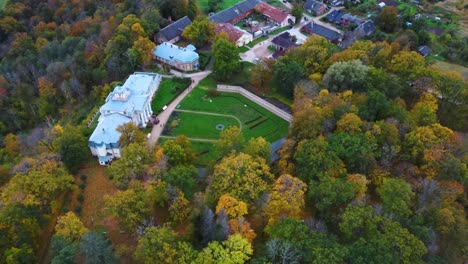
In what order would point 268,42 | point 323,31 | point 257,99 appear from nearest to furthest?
1. point 257,99
2. point 268,42
3. point 323,31

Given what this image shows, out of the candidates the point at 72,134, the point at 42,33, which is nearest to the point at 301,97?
the point at 72,134

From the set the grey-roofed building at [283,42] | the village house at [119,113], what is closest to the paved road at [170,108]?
the village house at [119,113]

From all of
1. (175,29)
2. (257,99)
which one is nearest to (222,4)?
(175,29)

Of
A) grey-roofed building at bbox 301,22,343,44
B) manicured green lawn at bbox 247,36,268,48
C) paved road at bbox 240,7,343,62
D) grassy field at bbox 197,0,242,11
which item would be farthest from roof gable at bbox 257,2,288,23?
grassy field at bbox 197,0,242,11

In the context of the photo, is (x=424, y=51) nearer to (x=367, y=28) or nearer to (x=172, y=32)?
(x=367, y=28)

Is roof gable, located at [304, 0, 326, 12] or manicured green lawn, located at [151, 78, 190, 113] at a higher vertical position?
roof gable, located at [304, 0, 326, 12]

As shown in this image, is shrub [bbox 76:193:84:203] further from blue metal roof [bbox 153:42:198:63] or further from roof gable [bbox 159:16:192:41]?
roof gable [bbox 159:16:192:41]

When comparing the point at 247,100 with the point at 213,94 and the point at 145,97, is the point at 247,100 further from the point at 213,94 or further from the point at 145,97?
the point at 145,97
